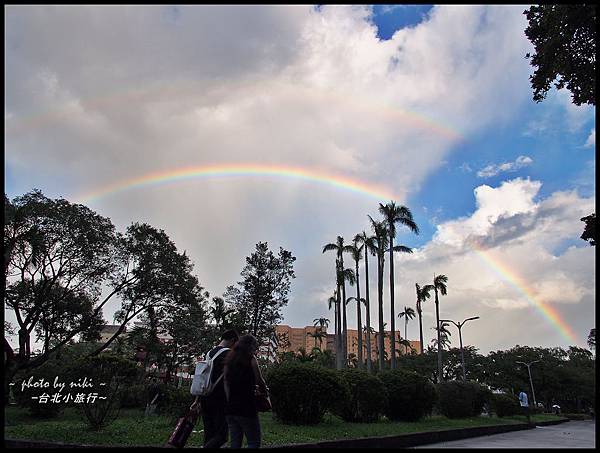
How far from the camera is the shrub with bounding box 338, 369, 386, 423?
13289 millimetres

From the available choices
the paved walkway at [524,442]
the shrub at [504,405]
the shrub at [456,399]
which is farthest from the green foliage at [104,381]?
the shrub at [504,405]

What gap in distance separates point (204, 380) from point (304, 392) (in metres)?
5.86

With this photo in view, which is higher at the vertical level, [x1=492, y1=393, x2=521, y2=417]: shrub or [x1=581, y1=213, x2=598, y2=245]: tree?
[x1=581, y1=213, x2=598, y2=245]: tree

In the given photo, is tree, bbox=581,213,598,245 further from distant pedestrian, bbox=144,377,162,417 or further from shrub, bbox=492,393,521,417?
shrub, bbox=492,393,521,417

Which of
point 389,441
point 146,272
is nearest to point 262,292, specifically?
point 146,272

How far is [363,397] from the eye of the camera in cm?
1342

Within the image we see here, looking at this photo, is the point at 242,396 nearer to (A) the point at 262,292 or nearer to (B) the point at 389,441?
(B) the point at 389,441

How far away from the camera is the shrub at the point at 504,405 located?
24709mm

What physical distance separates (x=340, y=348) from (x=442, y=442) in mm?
31790

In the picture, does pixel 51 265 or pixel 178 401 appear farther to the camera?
pixel 51 265

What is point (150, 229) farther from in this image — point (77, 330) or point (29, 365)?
point (29, 365)

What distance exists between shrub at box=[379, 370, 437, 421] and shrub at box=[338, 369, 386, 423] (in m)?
0.96

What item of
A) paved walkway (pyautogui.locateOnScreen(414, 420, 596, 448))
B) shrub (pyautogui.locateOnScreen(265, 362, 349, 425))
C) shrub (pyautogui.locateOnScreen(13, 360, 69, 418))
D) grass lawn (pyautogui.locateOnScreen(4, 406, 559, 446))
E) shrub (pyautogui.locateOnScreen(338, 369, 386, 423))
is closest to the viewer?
grass lawn (pyautogui.locateOnScreen(4, 406, 559, 446))

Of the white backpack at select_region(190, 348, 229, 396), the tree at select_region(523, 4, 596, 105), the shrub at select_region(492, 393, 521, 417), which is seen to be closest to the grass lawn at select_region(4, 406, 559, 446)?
the white backpack at select_region(190, 348, 229, 396)
